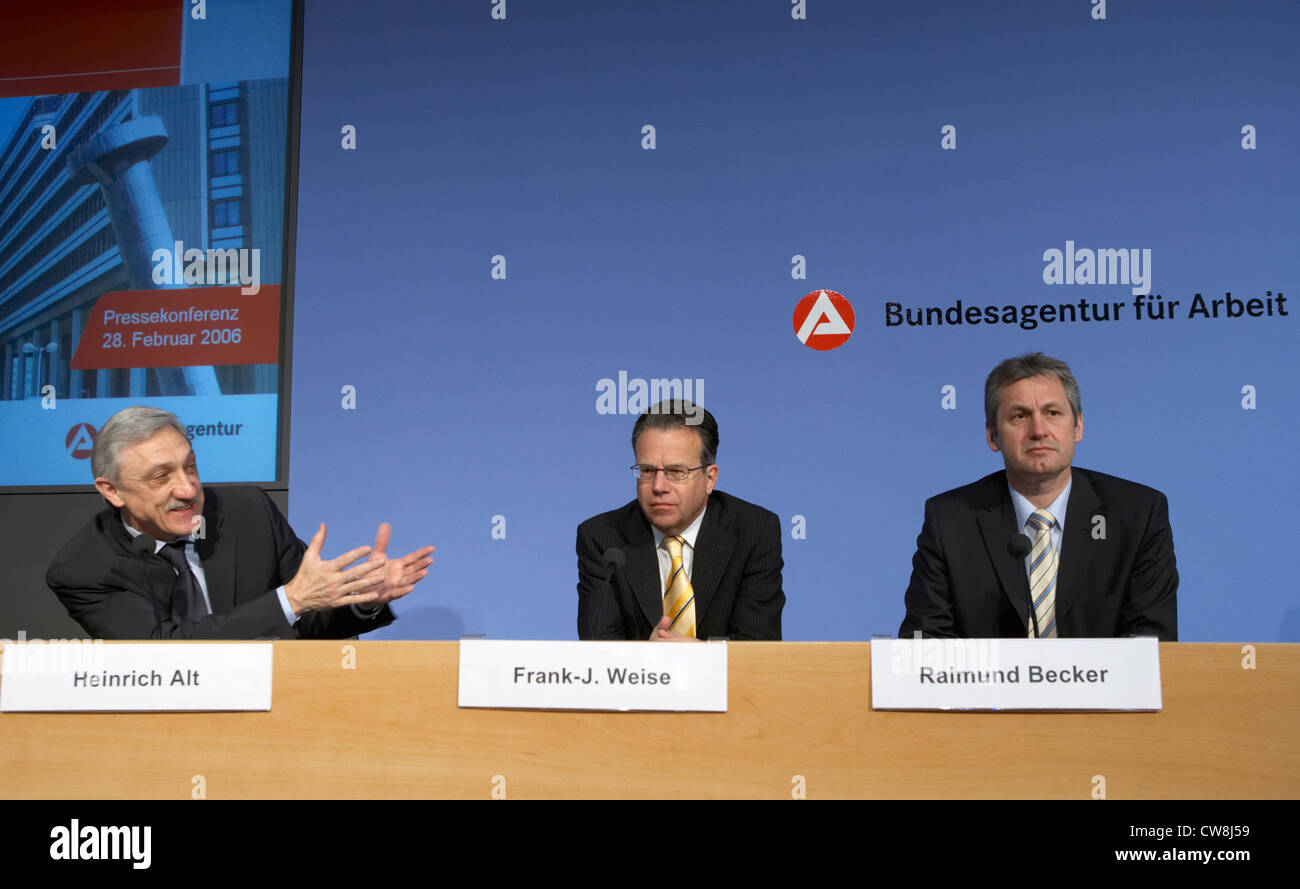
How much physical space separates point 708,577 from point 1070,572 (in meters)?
0.77

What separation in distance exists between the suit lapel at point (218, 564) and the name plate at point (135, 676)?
35.0 inches

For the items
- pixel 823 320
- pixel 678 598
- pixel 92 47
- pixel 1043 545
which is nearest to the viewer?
pixel 1043 545

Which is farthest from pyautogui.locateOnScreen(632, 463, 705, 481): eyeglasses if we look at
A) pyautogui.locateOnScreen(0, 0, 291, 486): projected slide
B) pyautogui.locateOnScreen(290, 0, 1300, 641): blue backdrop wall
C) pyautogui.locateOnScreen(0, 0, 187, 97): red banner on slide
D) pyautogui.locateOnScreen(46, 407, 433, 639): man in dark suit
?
pyautogui.locateOnScreen(0, 0, 187, 97): red banner on slide

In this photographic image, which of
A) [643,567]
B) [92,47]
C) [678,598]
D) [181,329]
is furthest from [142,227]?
[678,598]

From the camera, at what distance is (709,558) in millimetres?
2469

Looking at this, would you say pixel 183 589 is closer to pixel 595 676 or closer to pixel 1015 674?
pixel 595 676

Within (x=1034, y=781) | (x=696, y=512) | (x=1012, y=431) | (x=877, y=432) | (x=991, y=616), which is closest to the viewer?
(x=1034, y=781)

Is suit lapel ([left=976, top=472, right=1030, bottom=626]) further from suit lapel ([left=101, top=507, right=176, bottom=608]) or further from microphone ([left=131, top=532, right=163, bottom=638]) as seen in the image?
suit lapel ([left=101, top=507, right=176, bottom=608])

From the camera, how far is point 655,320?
11.0 feet

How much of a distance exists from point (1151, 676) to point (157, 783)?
1.22 meters

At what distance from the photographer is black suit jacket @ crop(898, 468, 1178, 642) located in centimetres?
211

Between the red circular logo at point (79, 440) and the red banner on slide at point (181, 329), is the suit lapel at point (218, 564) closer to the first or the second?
the red banner on slide at point (181, 329)
